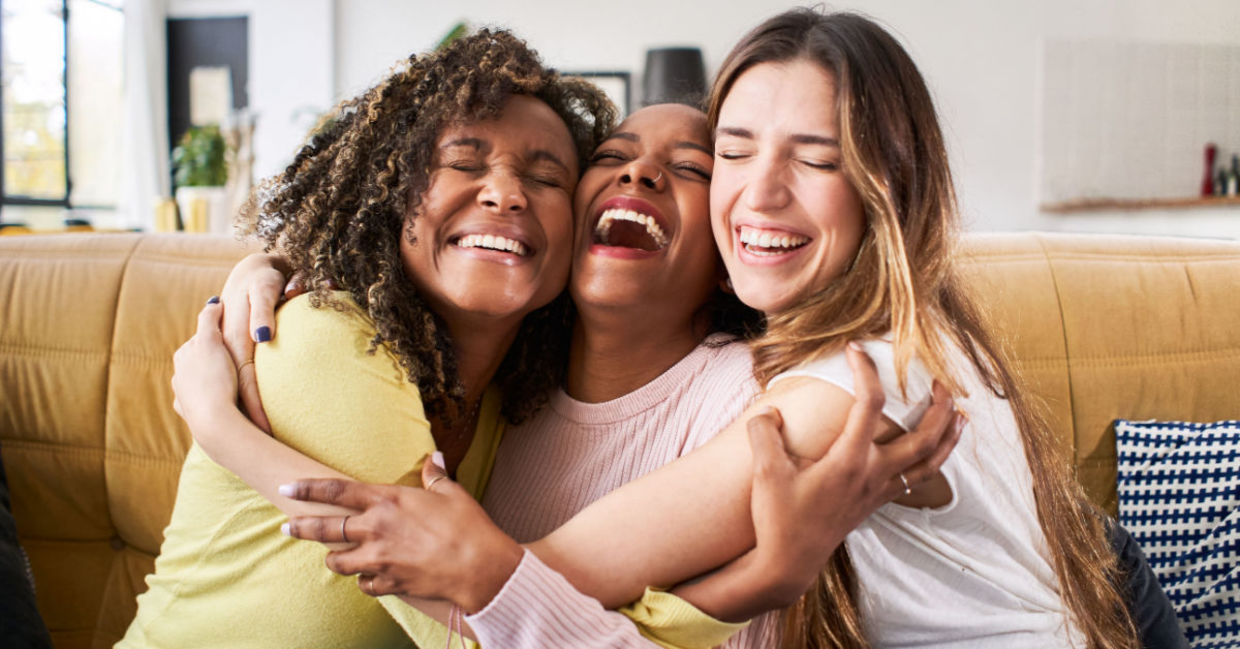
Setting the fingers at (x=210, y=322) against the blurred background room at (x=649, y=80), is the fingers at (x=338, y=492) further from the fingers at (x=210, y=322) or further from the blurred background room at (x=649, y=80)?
the blurred background room at (x=649, y=80)

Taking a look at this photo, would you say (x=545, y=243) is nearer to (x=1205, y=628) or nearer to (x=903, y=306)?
(x=903, y=306)

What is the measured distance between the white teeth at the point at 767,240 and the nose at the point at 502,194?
1.00 feet

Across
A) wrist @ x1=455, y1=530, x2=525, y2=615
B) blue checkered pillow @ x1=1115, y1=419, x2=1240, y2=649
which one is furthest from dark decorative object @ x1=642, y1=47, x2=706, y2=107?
wrist @ x1=455, y1=530, x2=525, y2=615

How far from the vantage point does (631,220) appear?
1374 mm

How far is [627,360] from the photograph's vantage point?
1443mm

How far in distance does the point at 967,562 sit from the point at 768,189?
513 millimetres

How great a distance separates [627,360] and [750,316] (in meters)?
0.21

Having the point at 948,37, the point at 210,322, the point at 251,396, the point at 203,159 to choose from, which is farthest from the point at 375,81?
the point at 948,37

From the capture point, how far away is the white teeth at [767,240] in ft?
4.05

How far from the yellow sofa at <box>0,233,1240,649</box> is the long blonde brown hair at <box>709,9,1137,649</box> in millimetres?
483

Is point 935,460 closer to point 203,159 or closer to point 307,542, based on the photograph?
point 307,542

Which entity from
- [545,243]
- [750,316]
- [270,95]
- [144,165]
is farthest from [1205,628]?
[144,165]

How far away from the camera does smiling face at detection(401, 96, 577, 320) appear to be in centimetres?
130

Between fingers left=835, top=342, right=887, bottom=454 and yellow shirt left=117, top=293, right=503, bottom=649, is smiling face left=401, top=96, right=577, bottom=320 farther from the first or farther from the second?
fingers left=835, top=342, right=887, bottom=454
